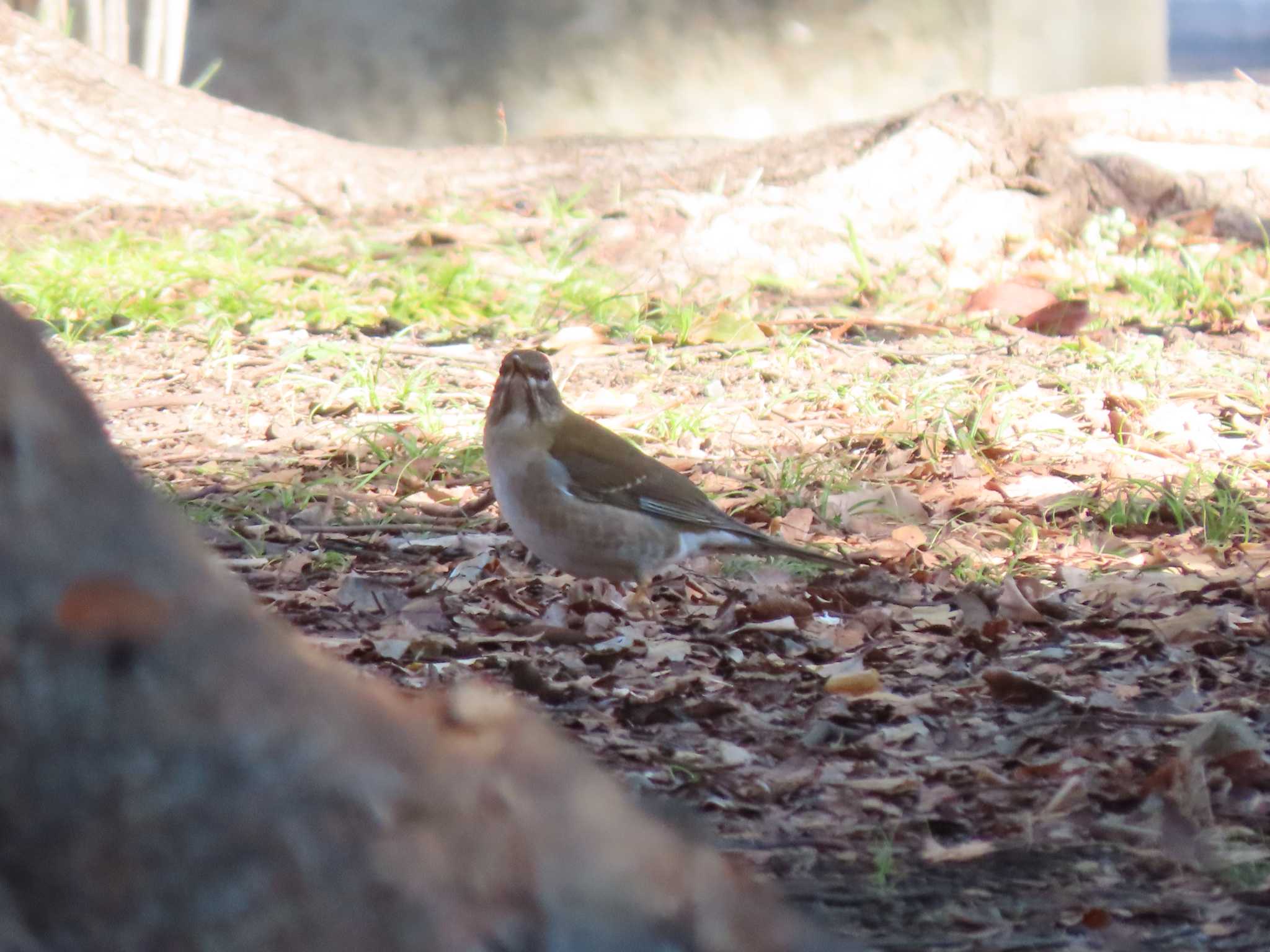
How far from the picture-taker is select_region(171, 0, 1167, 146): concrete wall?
12.5m

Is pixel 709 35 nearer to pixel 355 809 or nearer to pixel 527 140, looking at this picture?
pixel 527 140

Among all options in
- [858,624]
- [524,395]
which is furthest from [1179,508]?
[524,395]

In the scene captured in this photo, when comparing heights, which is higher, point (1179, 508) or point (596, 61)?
point (596, 61)

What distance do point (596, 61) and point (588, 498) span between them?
329 inches

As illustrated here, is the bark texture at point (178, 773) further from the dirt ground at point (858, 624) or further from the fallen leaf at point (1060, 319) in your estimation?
the fallen leaf at point (1060, 319)

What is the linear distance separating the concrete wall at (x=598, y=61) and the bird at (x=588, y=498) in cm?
768

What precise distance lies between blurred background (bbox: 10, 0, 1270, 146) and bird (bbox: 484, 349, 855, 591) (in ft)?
24.9

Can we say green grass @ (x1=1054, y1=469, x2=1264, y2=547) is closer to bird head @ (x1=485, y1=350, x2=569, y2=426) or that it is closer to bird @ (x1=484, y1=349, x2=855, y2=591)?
bird @ (x1=484, y1=349, x2=855, y2=591)

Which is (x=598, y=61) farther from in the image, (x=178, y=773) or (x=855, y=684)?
(x=178, y=773)

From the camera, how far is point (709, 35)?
12531 mm

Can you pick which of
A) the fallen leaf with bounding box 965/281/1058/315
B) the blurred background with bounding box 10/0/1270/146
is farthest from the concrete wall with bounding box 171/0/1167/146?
the fallen leaf with bounding box 965/281/1058/315

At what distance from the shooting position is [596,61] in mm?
12547

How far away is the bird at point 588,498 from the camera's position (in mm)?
4887

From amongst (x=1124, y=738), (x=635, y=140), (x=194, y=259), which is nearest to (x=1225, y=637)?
(x=1124, y=738)
